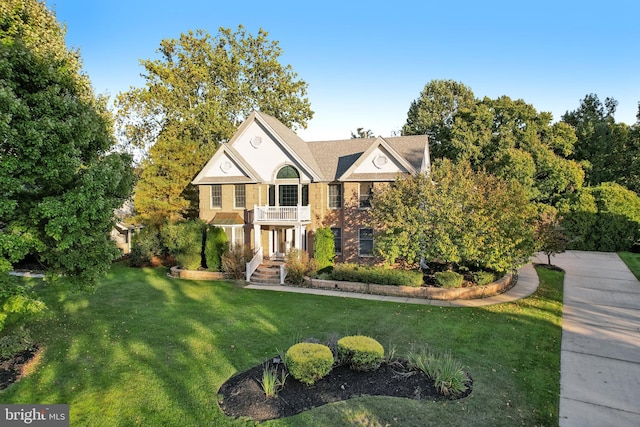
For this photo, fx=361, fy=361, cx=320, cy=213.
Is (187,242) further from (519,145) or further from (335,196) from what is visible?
(519,145)

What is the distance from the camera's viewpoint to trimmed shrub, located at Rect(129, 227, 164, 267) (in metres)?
22.9

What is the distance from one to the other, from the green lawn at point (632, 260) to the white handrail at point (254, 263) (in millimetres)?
20667

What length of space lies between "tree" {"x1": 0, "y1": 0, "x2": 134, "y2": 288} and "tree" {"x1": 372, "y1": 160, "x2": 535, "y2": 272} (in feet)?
38.5

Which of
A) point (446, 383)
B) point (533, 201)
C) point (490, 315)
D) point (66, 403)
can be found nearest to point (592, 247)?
point (533, 201)

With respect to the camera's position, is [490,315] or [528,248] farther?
[528,248]

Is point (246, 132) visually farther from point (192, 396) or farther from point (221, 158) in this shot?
point (192, 396)

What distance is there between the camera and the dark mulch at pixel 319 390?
704 centimetres

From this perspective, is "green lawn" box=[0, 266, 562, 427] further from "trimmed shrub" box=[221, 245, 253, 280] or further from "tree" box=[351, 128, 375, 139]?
"tree" box=[351, 128, 375, 139]

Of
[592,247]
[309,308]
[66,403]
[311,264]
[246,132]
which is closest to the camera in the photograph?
[66,403]

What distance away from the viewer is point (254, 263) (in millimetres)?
20406

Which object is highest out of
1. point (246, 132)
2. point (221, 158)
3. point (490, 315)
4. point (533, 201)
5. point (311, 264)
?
point (246, 132)

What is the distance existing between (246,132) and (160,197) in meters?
7.29

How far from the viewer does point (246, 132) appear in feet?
76.6

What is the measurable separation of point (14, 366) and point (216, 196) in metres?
15.8
